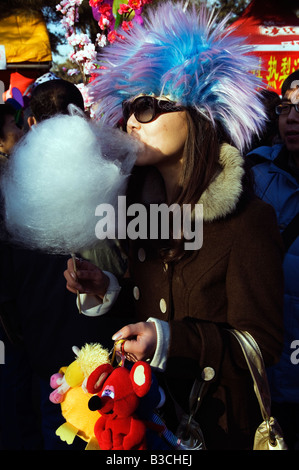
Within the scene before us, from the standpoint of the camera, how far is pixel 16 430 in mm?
2371

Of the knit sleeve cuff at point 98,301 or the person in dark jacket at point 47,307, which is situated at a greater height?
the knit sleeve cuff at point 98,301

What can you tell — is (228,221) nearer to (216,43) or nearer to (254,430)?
(216,43)

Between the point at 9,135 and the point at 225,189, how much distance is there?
161 cm

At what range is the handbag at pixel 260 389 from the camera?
3.67 ft

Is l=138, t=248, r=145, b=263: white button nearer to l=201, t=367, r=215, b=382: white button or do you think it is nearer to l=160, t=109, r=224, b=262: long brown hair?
l=160, t=109, r=224, b=262: long brown hair

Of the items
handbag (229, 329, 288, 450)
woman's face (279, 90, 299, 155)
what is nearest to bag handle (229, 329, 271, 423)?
handbag (229, 329, 288, 450)

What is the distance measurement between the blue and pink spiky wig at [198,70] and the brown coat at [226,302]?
0.13 m

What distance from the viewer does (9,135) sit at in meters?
2.37

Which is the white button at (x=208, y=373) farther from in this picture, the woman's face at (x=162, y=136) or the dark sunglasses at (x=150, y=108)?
the dark sunglasses at (x=150, y=108)

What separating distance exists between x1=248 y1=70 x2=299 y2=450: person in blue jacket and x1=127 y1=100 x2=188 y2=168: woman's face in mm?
788

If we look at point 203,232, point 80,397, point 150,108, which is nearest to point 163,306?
point 203,232

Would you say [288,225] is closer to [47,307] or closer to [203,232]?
[203,232]

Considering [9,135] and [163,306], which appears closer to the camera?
[163,306]

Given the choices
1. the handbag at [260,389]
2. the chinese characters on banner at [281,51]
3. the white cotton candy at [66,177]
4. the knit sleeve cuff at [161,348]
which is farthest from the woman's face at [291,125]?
the chinese characters on banner at [281,51]
